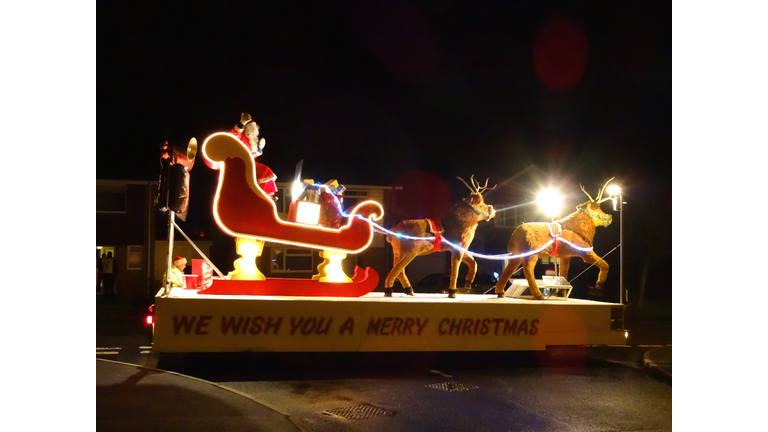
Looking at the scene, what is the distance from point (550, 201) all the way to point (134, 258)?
68.3 ft

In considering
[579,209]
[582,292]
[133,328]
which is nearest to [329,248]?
[579,209]

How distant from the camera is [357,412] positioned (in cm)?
645

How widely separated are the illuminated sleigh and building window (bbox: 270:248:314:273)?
15602 millimetres

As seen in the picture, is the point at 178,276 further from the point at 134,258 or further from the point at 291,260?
the point at 134,258

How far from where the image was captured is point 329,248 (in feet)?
31.2

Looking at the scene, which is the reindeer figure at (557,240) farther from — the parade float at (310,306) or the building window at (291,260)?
the building window at (291,260)

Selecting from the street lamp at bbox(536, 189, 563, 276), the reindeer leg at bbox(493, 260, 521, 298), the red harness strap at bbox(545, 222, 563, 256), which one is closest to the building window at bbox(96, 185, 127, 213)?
the reindeer leg at bbox(493, 260, 521, 298)

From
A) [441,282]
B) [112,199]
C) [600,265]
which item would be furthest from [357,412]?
[112,199]

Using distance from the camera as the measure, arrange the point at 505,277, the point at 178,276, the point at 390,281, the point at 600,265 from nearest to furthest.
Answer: the point at 178,276 < the point at 390,281 < the point at 600,265 < the point at 505,277

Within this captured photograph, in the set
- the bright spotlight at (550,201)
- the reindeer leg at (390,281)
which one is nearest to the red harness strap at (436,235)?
the reindeer leg at (390,281)

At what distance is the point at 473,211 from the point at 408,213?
53.0 feet

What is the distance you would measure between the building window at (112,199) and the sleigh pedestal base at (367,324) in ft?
64.8

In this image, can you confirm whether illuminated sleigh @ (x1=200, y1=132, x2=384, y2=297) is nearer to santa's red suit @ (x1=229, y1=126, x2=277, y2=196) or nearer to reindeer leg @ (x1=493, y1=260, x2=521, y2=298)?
santa's red suit @ (x1=229, y1=126, x2=277, y2=196)

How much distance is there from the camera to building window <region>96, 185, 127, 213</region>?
2508 cm
